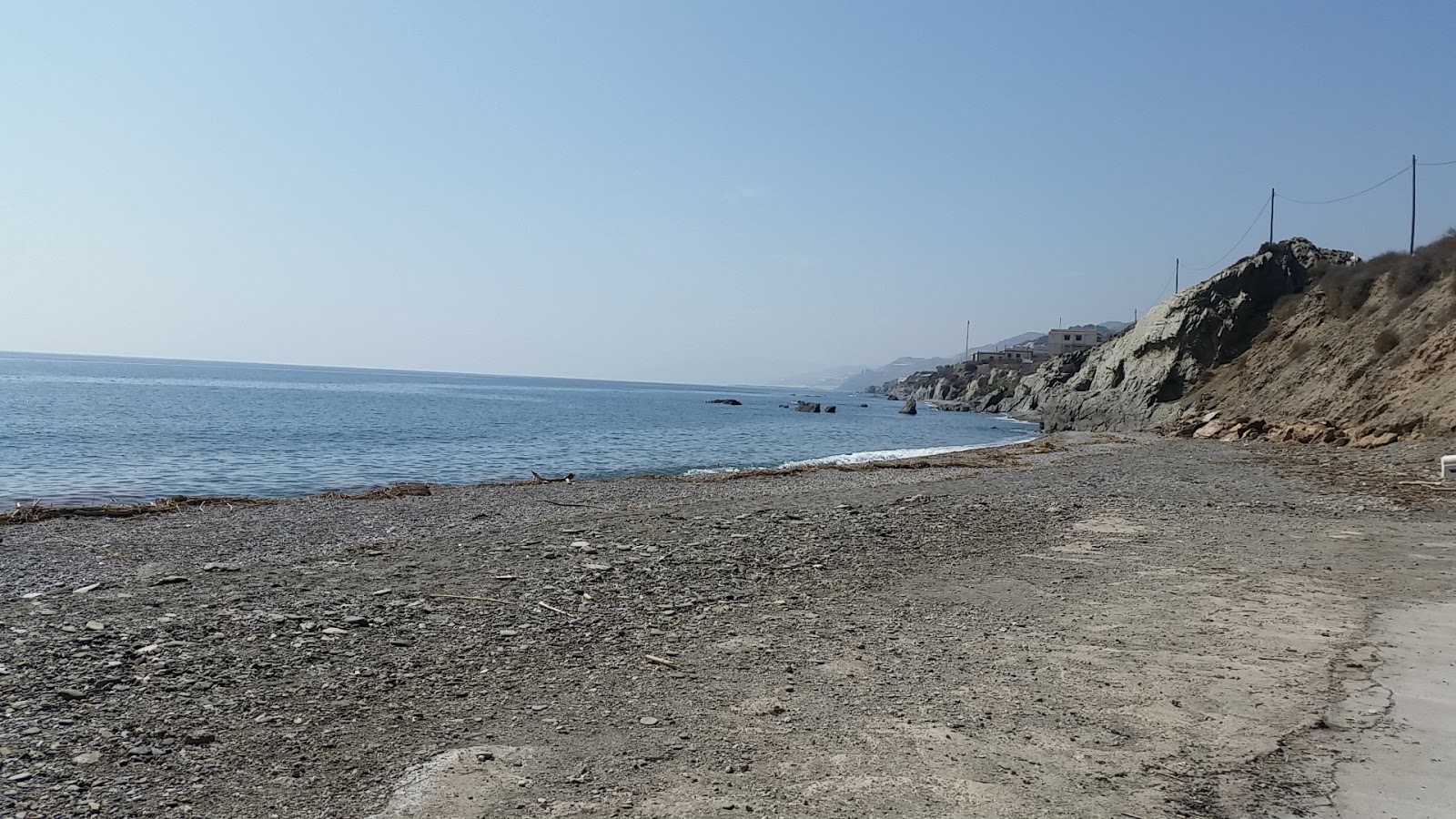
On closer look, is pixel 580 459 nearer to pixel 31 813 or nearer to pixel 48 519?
→ pixel 48 519

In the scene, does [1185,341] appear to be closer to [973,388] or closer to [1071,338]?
[973,388]

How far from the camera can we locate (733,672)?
269 inches

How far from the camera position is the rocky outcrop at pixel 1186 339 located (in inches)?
2082

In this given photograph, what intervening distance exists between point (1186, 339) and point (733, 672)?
2193 inches

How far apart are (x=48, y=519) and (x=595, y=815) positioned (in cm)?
1578

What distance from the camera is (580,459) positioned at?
36.9m

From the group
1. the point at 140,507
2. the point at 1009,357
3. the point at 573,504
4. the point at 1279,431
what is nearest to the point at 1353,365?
the point at 1279,431

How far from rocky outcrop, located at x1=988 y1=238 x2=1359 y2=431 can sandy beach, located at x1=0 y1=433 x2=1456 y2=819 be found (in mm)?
42428

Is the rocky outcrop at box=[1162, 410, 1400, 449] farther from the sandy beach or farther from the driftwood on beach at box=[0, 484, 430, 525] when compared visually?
the driftwood on beach at box=[0, 484, 430, 525]

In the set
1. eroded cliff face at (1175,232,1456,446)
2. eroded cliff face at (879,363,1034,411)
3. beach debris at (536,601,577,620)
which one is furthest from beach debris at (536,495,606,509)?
eroded cliff face at (879,363,1034,411)

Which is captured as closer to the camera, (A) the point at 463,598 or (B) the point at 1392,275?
(A) the point at 463,598

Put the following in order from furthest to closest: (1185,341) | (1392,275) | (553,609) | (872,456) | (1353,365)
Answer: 1. (1185,341)
2. (1392,275)
3. (872,456)
4. (1353,365)
5. (553,609)

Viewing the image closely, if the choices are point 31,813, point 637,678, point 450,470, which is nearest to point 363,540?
point 637,678

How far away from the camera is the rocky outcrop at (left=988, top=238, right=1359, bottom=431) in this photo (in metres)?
52.9
